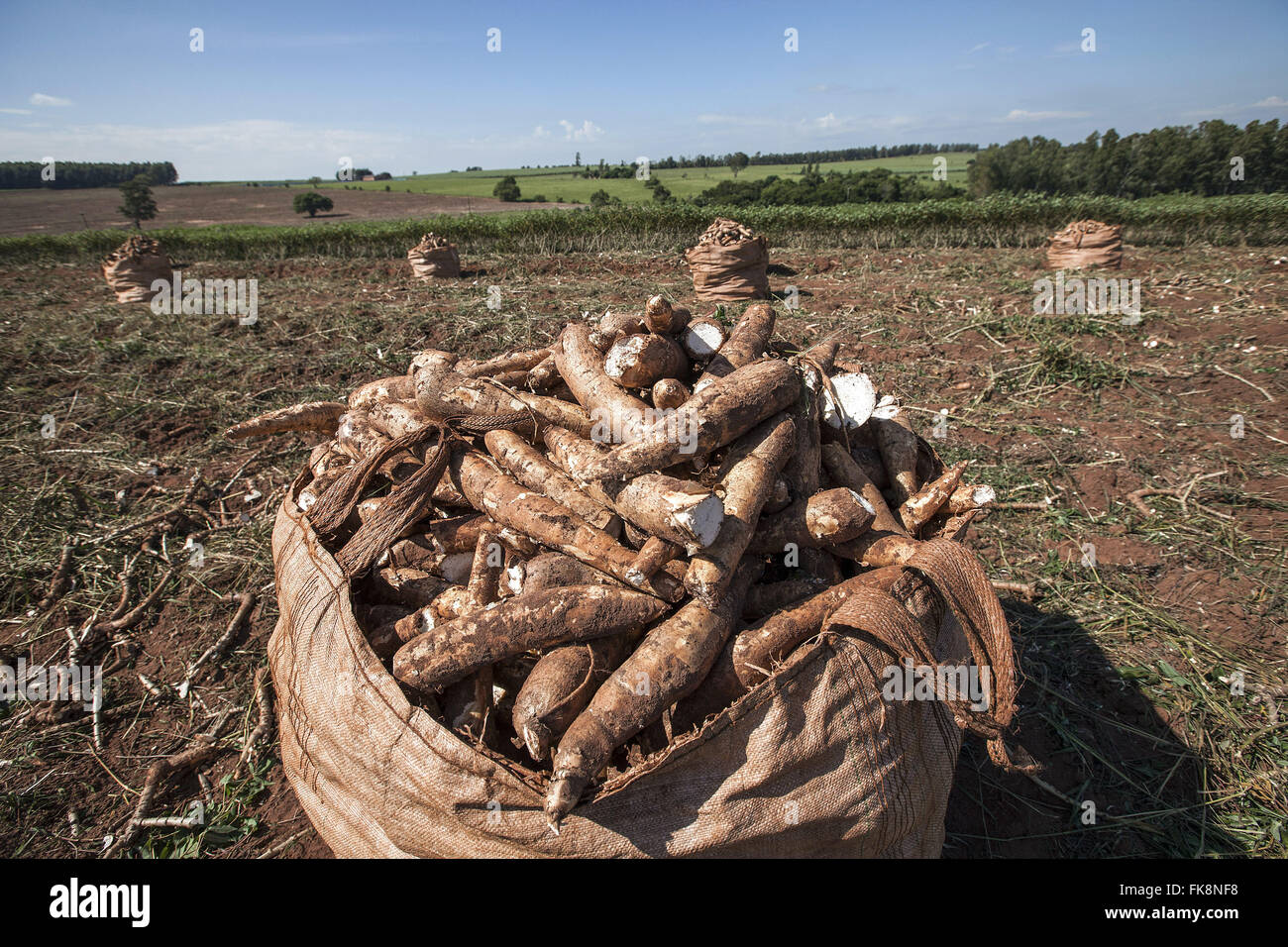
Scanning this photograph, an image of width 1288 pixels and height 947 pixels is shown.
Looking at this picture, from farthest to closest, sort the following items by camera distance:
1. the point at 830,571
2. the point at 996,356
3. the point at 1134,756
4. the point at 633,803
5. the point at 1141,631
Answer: the point at 996,356, the point at 1141,631, the point at 1134,756, the point at 830,571, the point at 633,803

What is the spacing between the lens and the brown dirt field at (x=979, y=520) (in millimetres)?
2762

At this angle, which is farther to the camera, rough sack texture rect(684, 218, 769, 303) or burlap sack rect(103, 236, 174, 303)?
burlap sack rect(103, 236, 174, 303)

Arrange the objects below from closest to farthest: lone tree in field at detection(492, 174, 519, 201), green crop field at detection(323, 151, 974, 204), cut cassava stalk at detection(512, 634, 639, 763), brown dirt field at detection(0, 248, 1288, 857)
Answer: cut cassava stalk at detection(512, 634, 639, 763)
brown dirt field at detection(0, 248, 1288, 857)
green crop field at detection(323, 151, 974, 204)
lone tree in field at detection(492, 174, 519, 201)

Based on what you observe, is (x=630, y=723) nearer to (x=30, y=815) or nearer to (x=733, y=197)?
(x=30, y=815)

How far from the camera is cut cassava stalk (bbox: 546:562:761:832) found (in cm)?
177

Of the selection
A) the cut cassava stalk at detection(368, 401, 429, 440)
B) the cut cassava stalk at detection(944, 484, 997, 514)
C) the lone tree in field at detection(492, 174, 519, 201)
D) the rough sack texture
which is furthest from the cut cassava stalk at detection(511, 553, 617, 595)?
the lone tree in field at detection(492, 174, 519, 201)

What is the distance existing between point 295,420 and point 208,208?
45290 millimetres

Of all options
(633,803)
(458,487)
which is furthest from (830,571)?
(458,487)

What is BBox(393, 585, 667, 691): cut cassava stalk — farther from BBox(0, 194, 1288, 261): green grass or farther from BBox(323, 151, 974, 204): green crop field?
BBox(323, 151, 974, 204): green crop field

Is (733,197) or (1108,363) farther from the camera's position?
(733,197)
